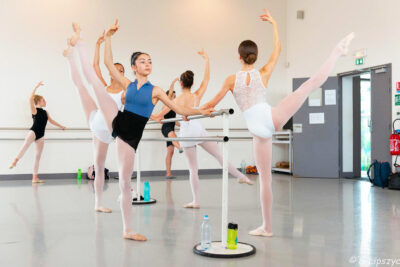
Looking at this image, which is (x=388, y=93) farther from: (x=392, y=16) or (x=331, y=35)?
(x=331, y=35)

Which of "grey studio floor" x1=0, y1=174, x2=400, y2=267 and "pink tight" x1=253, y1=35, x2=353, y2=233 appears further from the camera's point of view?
"pink tight" x1=253, y1=35, x2=353, y2=233

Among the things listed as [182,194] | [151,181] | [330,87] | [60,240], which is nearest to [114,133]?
→ [60,240]

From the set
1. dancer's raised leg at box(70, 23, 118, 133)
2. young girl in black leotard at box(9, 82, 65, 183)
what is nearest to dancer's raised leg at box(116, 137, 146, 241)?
dancer's raised leg at box(70, 23, 118, 133)

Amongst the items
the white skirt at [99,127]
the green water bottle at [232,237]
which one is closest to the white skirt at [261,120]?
the green water bottle at [232,237]

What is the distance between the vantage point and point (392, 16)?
748 cm

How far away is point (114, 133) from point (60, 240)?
986mm

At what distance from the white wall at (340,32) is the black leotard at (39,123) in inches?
233

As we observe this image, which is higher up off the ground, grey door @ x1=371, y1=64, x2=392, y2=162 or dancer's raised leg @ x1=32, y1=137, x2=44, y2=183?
grey door @ x1=371, y1=64, x2=392, y2=162

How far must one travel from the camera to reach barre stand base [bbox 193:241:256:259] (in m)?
2.87

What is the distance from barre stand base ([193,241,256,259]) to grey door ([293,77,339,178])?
6333mm

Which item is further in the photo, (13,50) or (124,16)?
(124,16)

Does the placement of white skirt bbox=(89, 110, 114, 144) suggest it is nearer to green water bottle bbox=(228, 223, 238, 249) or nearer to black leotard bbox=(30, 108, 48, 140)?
green water bottle bbox=(228, 223, 238, 249)

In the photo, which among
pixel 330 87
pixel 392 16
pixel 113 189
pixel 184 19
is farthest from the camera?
pixel 184 19

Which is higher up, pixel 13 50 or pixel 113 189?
pixel 13 50
